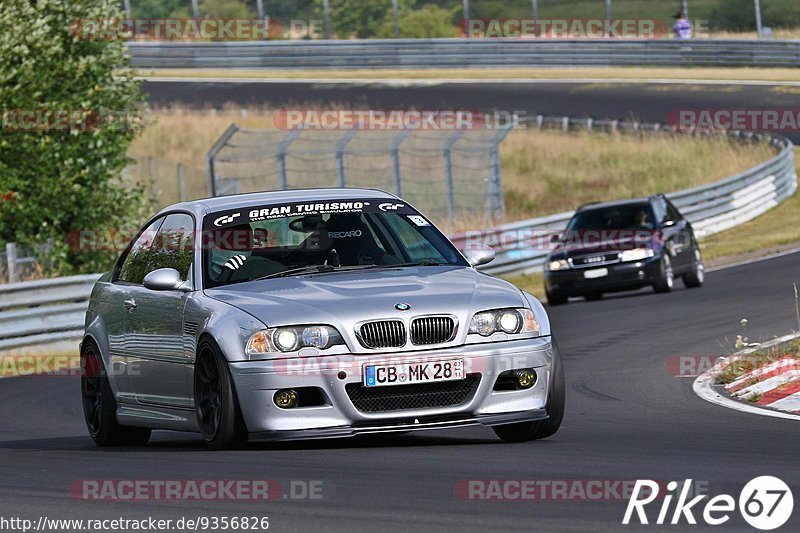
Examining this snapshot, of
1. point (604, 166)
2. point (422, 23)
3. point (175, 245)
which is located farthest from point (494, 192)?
point (422, 23)

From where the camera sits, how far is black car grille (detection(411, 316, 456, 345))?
8.77 meters

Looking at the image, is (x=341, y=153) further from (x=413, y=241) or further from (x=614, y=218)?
(x=413, y=241)

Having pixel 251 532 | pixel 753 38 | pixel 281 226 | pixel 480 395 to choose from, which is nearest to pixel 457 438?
pixel 480 395

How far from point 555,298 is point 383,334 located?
1513cm

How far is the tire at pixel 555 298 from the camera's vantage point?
23594 mm

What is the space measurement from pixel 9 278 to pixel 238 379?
14481 millimetres

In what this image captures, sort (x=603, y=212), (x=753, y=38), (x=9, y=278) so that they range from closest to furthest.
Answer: (x=9, y=278)
(x=603, y=212)
(x=753, y=38)

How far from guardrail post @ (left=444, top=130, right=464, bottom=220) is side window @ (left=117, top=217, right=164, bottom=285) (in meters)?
19.8

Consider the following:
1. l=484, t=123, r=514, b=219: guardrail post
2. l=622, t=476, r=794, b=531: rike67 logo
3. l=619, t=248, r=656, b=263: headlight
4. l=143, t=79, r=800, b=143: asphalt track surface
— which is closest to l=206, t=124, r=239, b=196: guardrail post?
l=484, t=123, r=514, b=219: guardrail post

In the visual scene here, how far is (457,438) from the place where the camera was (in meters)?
9.88

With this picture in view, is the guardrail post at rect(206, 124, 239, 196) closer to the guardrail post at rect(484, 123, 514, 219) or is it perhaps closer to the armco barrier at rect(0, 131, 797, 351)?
the armco barrier at rect(0, 131, 797, 351)

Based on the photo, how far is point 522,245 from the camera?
28.2 m

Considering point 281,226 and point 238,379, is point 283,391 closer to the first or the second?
point 238,379

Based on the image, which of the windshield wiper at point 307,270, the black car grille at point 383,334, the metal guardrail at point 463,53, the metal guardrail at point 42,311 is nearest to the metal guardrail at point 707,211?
the metal guardrail at point 42,311
